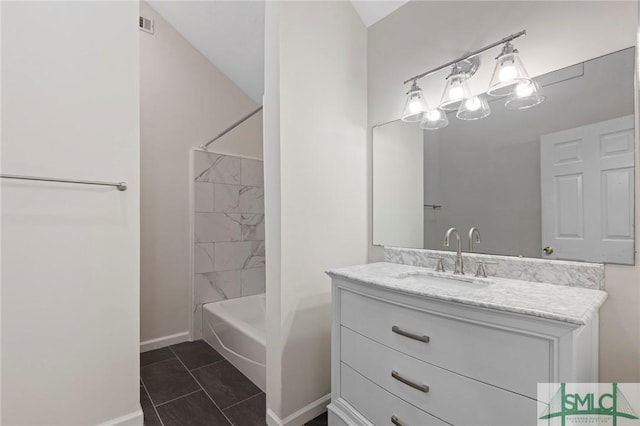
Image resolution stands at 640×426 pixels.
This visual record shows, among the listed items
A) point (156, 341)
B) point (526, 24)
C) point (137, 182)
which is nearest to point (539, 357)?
point (526, 24)

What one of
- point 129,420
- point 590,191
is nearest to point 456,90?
point 590,191

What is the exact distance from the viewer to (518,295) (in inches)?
41.1

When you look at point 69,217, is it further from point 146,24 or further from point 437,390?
point 146,24

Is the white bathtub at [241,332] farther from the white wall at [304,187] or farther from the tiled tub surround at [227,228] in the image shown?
the white wall at [304,187]

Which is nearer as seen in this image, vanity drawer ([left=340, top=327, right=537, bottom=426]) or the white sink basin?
vanity drawer ([left=340, top=327, right=537, bottom=426])

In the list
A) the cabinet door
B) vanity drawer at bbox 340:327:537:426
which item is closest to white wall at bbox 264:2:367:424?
vanity drawer at bbox 340:327:537:426

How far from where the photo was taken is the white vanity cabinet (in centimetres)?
86

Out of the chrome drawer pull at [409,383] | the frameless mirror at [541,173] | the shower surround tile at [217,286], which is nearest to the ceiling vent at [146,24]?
the shower surround tile at [217,286]

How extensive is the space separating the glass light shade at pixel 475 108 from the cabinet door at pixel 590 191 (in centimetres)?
32

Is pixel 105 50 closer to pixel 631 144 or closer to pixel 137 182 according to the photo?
pixel 137 182

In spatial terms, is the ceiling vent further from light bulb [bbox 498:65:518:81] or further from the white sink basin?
the white sink basin

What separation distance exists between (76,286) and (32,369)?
1.26ft

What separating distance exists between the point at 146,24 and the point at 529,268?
11.0 ft

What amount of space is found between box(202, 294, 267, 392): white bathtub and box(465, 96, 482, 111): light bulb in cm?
189
